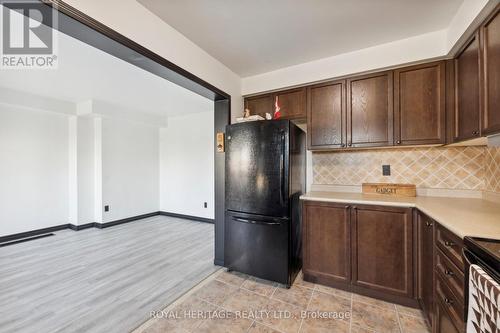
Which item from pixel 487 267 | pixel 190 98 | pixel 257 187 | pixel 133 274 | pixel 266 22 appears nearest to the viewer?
pixel 487 267

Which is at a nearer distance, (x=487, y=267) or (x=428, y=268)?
(x=487, y=267)

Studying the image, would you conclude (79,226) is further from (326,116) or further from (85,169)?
(326,116)

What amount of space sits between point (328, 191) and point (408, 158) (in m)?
0.90

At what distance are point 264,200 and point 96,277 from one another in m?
2.05

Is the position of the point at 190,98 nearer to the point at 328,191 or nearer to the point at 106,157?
the point at 106,157

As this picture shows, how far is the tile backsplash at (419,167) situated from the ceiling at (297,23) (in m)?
1.15

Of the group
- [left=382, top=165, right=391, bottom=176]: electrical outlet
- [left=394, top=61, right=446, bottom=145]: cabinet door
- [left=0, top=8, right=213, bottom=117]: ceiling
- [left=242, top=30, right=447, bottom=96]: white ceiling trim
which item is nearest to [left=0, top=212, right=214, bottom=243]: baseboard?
[left=0, top=8, right=213, bottom=117]: ceiling

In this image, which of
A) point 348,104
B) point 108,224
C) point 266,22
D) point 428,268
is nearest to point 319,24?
point 266,22

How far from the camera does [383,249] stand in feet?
6.09

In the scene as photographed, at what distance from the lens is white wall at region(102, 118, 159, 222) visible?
431cm

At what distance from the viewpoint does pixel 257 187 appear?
217cm

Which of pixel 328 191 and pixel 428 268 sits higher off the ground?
pixel 328 191

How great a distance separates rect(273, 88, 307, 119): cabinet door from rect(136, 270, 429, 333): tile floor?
1879 mm

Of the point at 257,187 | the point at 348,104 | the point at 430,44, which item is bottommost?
the point at 257,187
